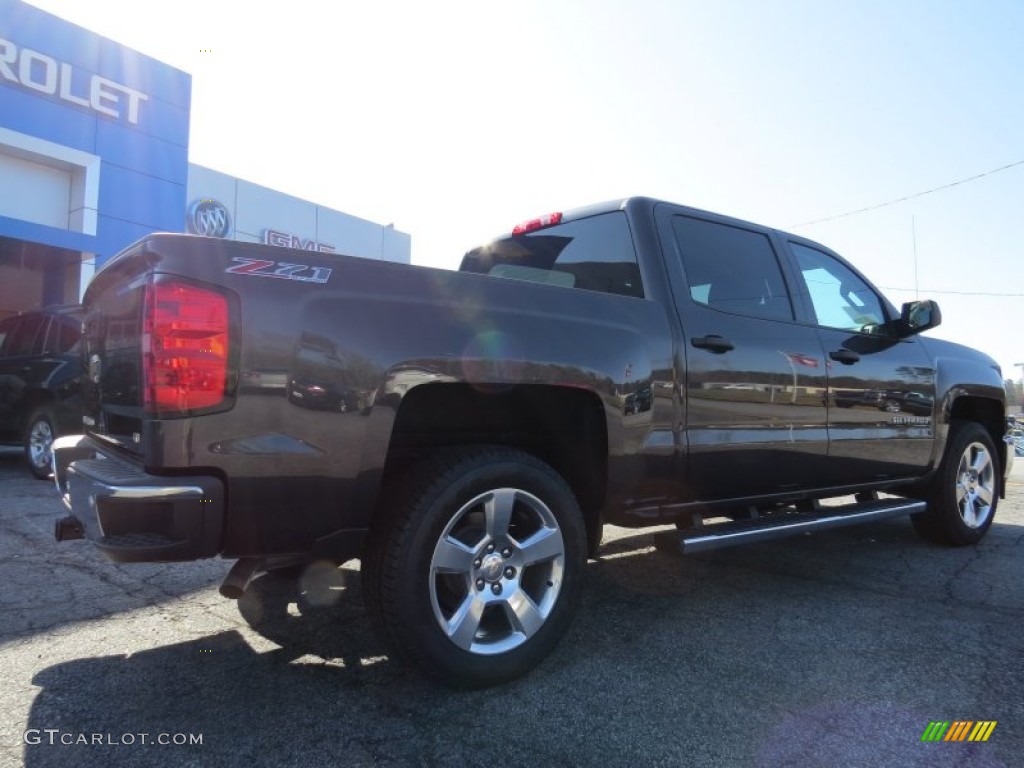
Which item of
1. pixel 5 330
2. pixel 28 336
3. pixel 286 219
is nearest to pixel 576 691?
pixel 28 336

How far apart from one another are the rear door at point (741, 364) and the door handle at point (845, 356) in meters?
0.16

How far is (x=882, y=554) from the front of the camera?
4.89m

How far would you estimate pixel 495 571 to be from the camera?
2.59 meters

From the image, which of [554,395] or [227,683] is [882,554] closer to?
[554,395]

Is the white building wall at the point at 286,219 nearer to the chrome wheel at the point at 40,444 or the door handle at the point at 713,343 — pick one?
the chrome wheel at the point at 40,444

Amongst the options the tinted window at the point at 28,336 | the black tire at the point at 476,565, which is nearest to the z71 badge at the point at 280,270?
the black tire at the point at 476,565

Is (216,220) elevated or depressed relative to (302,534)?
elevated

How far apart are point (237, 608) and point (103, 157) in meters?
14.6

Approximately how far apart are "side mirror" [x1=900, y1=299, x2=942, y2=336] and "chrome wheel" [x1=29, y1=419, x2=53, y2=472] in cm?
784

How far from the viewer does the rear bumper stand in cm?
206

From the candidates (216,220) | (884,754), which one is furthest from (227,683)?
(216,220)

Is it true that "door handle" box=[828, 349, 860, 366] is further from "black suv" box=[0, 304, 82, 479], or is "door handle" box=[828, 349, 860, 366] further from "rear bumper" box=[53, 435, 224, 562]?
"black suv" box=[0, 304, 82, 479]

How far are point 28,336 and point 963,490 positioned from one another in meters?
9.03

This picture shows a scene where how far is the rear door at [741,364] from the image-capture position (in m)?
3.23
